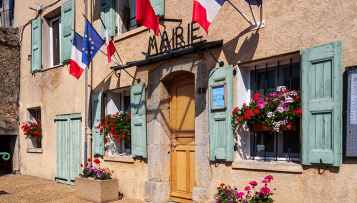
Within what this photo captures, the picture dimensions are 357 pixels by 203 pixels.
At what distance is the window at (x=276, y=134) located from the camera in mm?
4500

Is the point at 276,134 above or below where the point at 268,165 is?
above

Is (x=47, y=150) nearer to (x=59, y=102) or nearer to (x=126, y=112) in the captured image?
(x=59, y=102)

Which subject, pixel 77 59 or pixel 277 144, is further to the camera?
pixel 77 59

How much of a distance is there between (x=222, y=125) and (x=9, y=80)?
7735 mm

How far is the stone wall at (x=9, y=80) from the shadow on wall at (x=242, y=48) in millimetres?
7603

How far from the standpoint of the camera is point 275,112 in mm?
4289

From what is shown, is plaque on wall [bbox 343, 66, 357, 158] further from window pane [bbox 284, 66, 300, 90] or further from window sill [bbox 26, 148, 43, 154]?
window sill [bbox 26, 148, 43, 154]

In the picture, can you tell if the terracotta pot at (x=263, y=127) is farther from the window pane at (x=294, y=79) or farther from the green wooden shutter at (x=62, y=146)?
the green wooden shutter at (x=62, y=146)

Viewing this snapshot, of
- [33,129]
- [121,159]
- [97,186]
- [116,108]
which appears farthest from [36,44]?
[97,186]

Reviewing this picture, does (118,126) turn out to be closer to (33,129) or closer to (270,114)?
(270,114)

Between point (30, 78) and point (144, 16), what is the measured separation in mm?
6095

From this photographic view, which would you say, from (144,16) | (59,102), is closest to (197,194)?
(144,16)

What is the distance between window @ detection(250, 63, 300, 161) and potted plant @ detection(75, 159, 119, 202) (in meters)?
2.87

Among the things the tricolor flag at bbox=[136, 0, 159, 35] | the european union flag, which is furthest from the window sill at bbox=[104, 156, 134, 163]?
the tricolor flag at bbox=[136, 0, 159, 35]
